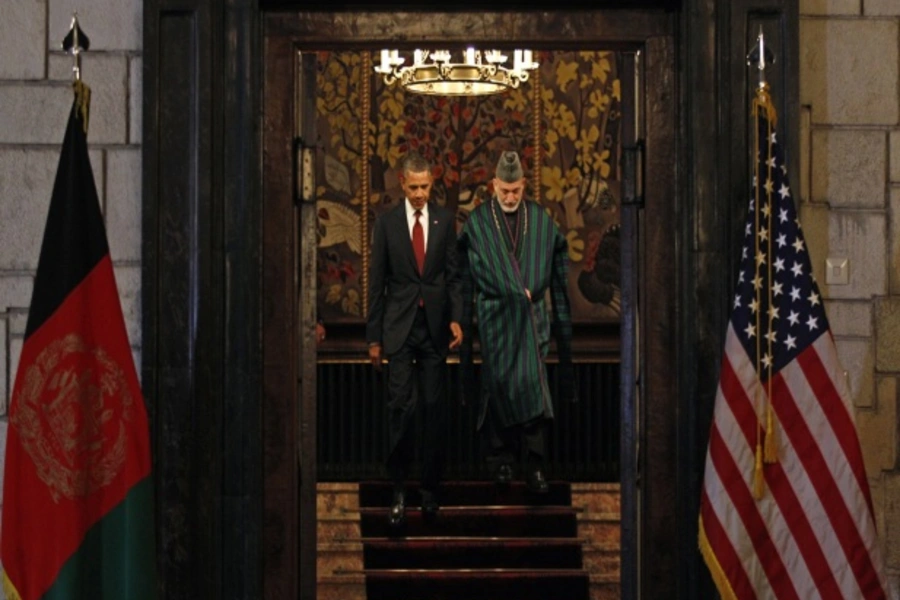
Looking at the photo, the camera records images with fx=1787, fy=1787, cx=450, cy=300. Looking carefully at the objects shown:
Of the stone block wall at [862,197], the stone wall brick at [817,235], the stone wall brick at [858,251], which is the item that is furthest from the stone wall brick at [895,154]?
the stone wall brick at [817,235]

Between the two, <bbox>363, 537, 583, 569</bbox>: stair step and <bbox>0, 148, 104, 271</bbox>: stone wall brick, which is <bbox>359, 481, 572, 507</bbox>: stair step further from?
<bbox>0, 148, 104, 271</bbox>: stone wall brick

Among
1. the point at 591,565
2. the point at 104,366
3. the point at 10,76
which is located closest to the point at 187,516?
the point at 104,366

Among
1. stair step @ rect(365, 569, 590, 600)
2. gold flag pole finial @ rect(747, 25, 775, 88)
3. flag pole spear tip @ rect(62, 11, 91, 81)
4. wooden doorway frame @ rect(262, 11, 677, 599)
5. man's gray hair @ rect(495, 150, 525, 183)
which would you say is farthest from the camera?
man's gray hair @ rect(495, 150, 525, 183)

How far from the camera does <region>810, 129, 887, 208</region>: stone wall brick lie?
5.01 metres

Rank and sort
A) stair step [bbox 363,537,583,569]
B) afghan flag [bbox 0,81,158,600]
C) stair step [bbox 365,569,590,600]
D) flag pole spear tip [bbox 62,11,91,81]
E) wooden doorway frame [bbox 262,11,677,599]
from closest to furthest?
afghan flag [bbox 0,81,158,600]
flag pole spear tip [bbox 62,11,91,81]
wooden doorway frame [bbox 262,11,677,599]
stair step [bbox 365,569,590,600]
stair step [bbox 363,537,583,569]

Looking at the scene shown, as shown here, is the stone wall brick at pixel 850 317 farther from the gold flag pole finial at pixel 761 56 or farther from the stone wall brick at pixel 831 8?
the stone wall brick at pixel 831 8

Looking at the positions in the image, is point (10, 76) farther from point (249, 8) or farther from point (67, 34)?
point (249, 8)

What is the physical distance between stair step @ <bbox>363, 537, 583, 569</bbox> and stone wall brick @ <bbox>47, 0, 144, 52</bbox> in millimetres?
3426

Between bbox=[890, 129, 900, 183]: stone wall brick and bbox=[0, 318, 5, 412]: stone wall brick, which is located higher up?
bbox=[890, 129, 900, 183]: stone wall brick

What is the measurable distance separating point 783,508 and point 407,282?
3.57 metres

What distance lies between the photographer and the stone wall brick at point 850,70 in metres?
5.02

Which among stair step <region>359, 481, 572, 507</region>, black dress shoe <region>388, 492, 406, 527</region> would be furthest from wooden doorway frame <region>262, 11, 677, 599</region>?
stair step <region>359, 481, 572, 507</region>

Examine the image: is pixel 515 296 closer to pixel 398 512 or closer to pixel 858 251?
pixel 398 512

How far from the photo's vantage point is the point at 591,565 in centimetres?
790
